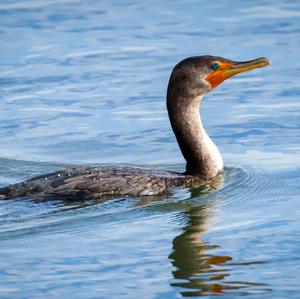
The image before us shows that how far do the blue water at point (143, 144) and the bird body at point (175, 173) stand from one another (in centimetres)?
16

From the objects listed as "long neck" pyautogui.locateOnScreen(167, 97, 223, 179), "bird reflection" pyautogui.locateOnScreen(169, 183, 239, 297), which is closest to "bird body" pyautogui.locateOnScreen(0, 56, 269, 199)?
"long neck" pyautogui.locateOnScreen(167, 97, 223, 179)

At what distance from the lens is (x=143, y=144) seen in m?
13.6

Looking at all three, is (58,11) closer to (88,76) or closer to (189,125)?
(88,76)

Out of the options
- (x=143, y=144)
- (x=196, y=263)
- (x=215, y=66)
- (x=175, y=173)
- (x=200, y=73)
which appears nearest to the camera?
(x=196, y=263)

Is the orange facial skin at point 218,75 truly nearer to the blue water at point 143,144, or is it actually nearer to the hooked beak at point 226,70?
the hooked beak at point 226,70

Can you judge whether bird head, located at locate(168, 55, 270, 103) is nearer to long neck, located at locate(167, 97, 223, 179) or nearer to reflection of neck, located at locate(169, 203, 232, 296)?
long neck, located at locate(167, 97, 223, 179)

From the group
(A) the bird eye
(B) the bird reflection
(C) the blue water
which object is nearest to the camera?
(B) the bird reflection

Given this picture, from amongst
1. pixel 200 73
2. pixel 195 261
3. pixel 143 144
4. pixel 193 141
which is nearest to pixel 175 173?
pixel 193 141

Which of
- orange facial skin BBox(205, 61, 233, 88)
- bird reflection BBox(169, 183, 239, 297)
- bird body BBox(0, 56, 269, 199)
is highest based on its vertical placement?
orange facial skin BBox(205, 61, 233, 88)

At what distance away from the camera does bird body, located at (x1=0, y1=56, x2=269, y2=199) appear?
1163 cm

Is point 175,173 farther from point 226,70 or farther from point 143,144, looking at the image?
point 143,144

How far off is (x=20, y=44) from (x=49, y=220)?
7.60 meters

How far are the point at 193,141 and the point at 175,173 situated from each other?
0.44 m

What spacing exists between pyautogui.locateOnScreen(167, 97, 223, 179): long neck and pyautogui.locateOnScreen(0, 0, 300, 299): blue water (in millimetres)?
238
